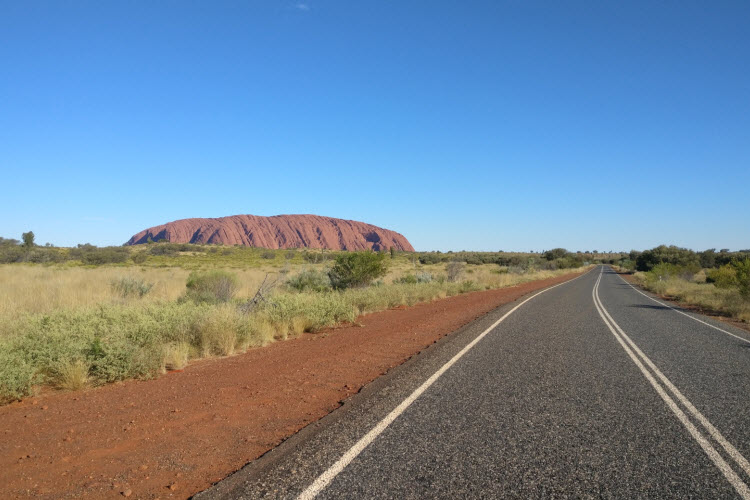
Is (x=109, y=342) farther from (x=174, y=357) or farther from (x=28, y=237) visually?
(x=28, y=237)

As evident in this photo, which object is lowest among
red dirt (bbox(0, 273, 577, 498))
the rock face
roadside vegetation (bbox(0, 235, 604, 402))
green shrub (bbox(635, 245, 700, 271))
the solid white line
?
red dirt (bbox(0, 273, 577, 498))

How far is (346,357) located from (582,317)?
34.1 ft

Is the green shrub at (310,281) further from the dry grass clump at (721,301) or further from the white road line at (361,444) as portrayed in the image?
the dry grass clump at (721,301)

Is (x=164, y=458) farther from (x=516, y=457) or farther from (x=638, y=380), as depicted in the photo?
(x=638, y=380)

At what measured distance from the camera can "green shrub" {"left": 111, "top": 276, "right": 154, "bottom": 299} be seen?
17458 mm

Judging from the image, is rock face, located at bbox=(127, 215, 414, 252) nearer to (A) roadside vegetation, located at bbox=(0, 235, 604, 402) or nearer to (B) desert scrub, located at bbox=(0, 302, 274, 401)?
(A) roadside vegetation, located at bbox=(0, 235, 604, 402)

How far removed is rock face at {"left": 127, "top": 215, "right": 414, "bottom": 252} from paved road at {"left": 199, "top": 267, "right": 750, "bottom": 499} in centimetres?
15182

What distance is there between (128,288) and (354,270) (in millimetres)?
9743

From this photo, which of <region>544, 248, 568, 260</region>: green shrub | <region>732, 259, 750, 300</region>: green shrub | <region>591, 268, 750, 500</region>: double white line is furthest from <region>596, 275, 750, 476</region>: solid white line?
<region>544, 248, 568, 260</region>: green shrub

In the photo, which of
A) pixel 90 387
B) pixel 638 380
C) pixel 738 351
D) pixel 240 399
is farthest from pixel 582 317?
pixel 90 387

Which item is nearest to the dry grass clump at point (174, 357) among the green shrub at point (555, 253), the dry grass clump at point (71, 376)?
the dry grass clump at point (71, 376)

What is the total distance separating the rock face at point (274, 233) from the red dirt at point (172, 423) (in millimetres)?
151456

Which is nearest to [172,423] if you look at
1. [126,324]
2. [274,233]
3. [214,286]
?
[126,324]

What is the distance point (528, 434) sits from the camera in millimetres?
5043
